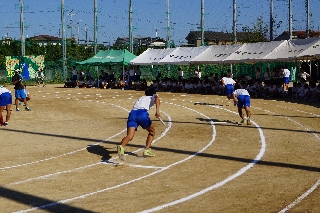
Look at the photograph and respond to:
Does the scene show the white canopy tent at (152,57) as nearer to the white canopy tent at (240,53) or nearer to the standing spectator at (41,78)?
the white canopy tent at (240,53)

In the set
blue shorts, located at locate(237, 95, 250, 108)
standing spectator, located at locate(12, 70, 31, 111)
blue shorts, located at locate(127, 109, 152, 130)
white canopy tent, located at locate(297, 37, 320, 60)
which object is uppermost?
white canopy tent, located at locate(297, 37, 320, 60)

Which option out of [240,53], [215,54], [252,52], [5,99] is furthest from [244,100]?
[215,54]

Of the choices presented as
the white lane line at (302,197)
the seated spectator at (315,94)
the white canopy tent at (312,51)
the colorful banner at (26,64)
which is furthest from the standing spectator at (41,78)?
the white lane line at (302,197)

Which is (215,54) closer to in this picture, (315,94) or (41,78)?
(315,94)

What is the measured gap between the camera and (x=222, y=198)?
294 inches

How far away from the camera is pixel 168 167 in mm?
9820

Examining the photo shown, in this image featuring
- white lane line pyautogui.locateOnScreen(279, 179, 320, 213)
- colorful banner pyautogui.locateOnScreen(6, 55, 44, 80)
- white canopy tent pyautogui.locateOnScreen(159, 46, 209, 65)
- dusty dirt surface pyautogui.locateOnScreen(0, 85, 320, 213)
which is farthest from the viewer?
colorful banner pyautogui.locateOnScreen(6, 55, 44, 80)

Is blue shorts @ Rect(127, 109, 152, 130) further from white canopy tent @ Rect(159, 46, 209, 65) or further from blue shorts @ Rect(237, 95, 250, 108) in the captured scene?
white canopy tent @ Rect(159, 46, 209, 65)

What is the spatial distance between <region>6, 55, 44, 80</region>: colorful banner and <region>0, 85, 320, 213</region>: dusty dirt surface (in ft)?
108

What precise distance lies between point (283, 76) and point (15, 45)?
184 ft

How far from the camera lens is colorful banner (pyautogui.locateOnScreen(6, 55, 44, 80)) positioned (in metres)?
49.7

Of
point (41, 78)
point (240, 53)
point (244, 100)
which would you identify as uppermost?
point (240, 53)

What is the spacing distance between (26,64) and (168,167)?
4249cm

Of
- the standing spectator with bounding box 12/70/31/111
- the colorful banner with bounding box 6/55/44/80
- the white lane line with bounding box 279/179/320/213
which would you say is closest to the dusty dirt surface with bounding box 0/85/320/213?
the white lane line with bounding box 279/179/320/213
